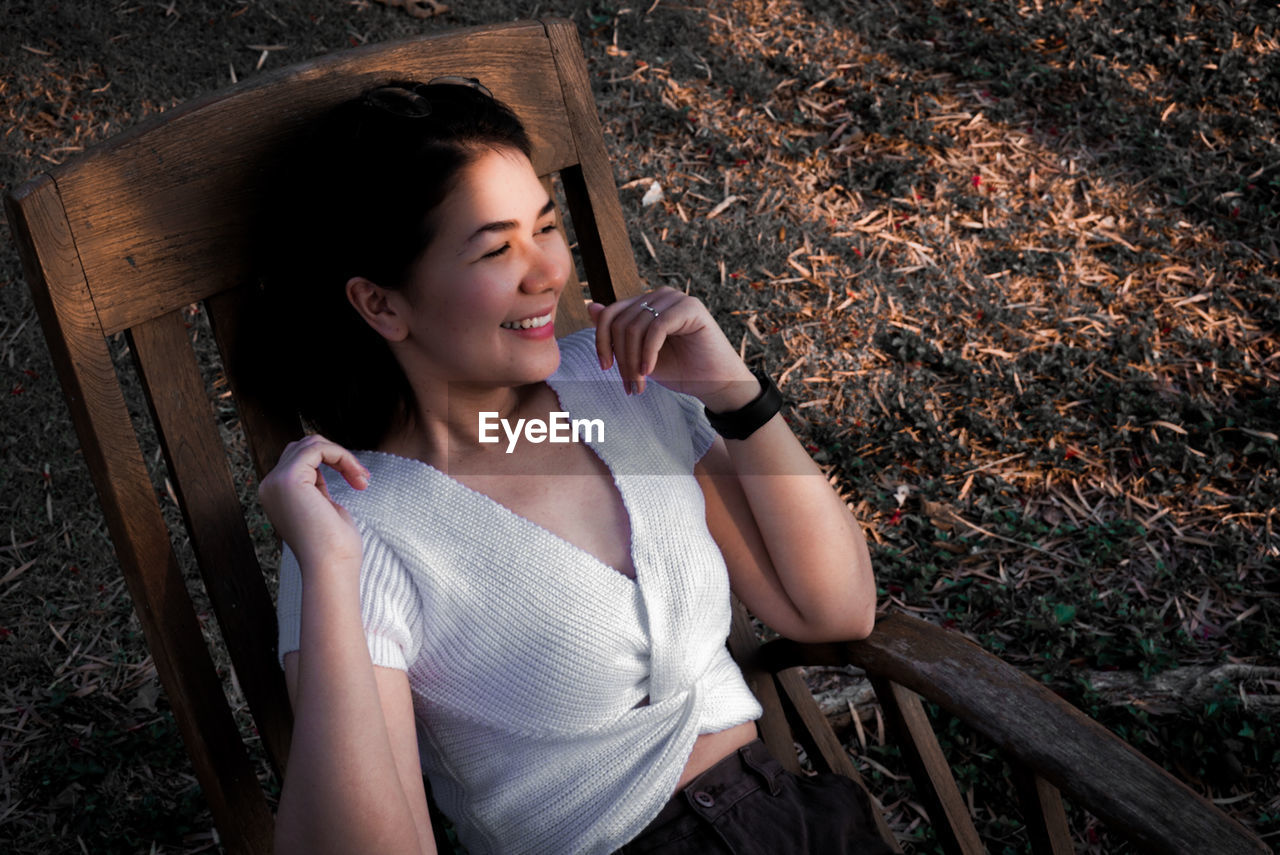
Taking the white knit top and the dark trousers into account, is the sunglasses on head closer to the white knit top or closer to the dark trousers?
the white knit top

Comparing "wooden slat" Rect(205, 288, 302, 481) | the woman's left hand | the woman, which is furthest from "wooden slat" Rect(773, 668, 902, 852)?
"wooden slat" Rect(205, 288, 302, 481)

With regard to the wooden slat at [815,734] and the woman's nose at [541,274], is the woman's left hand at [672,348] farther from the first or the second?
the wooden slat at [815,734]

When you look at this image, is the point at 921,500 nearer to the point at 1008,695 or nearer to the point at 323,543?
the point at 1008,695

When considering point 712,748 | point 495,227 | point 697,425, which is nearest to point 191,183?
point 495,227

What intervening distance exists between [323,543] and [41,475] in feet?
6.04

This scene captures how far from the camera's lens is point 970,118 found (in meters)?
3.81

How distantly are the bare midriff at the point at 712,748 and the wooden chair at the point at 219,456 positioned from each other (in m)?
0.25

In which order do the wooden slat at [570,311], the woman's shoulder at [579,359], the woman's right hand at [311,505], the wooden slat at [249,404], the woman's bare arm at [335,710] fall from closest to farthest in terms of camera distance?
the woman's bare arm at [335,710], the woman's right hand at [311,505], the wooden slat at [249,404], the woman's shoulder at [579,359], the wooden slat at [570,311]

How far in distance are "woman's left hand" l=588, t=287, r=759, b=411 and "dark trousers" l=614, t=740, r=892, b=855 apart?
64 cm

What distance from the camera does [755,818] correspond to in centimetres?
181

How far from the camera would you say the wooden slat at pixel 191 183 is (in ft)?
5.40

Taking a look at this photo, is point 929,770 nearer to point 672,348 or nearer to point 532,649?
point 532,649

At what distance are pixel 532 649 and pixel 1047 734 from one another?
813 millimetres

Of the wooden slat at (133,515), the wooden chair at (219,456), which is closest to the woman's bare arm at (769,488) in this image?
the wooden chair at (219,456)
